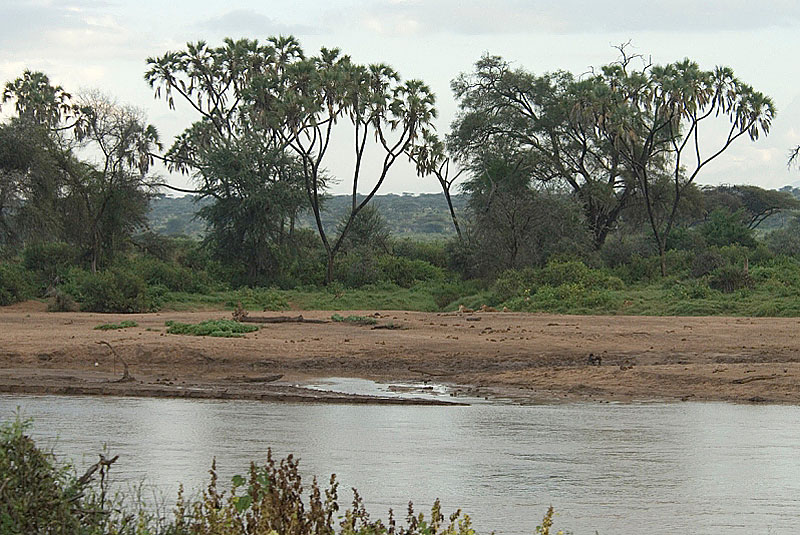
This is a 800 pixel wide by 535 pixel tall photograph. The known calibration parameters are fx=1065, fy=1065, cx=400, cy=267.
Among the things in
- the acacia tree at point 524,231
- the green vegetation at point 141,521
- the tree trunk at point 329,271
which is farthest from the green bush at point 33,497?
the tree trunk at point 329,271

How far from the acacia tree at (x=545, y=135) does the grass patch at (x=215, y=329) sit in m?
23.6

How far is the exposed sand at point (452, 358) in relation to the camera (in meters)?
15.7

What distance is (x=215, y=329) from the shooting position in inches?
832

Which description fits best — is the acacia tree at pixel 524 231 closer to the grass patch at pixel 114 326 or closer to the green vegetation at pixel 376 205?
the green vegetation at pixel 376 205

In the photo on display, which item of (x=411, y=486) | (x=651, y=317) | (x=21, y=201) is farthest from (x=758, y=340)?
(x=21, y=201)

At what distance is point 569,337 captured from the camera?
2089 cm

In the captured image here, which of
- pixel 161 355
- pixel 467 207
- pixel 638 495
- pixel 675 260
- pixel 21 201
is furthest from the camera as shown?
pixel 467 207

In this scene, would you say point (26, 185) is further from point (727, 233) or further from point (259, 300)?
point (727, 233)

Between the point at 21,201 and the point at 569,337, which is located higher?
the point at 21,201

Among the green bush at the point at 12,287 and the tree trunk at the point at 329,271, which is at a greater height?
the tree trunk at the point at 329,271

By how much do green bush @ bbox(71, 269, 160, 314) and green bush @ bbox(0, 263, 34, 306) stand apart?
5.24 feet

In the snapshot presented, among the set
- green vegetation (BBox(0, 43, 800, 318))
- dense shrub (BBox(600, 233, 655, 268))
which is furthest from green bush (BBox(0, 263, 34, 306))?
dense shrub (BBox(600, 233, 655, 268))

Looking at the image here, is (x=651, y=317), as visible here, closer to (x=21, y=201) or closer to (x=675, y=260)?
(x=675, y=260)

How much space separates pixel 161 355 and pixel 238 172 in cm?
2012
